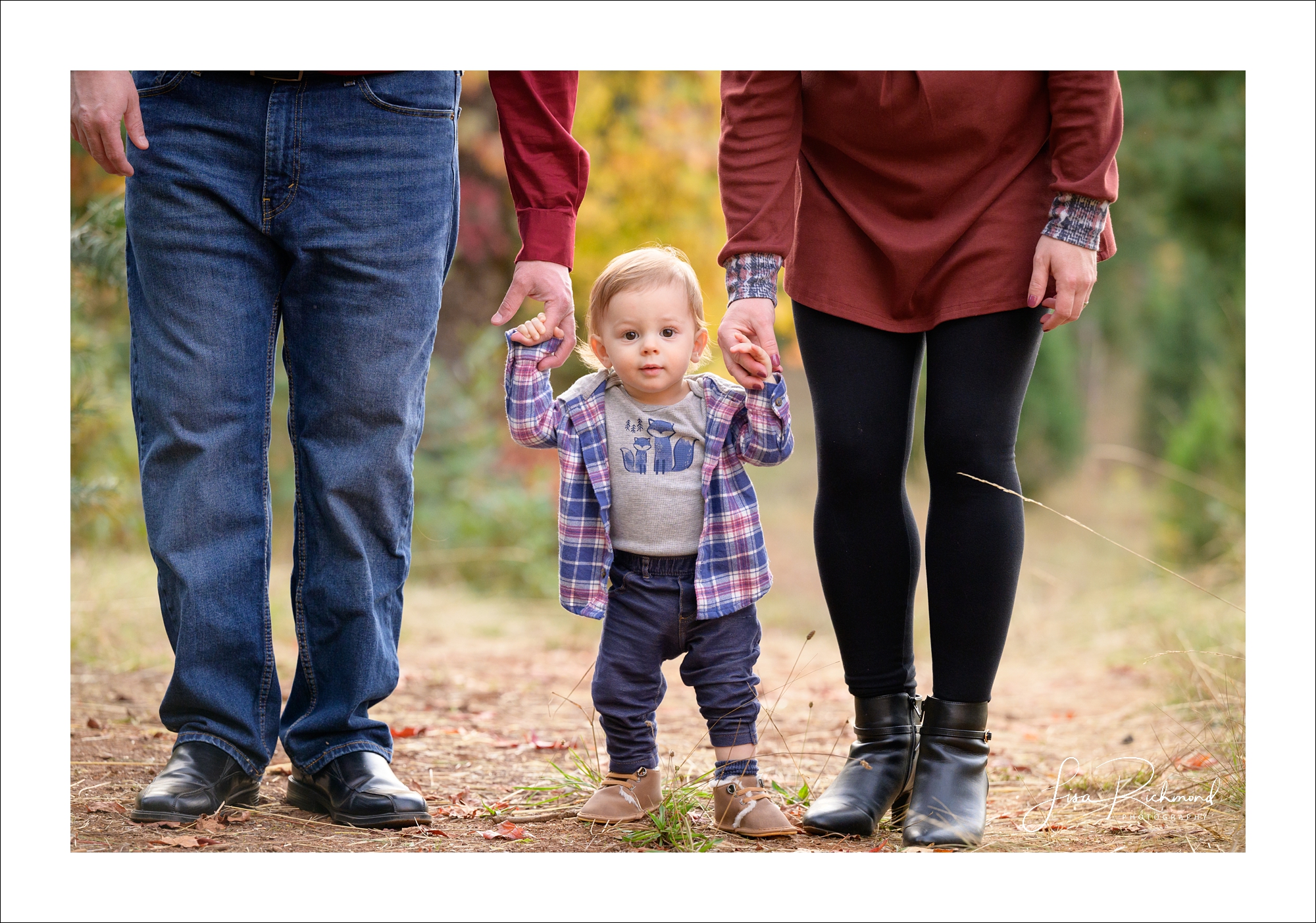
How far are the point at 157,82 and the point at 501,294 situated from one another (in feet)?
16.6

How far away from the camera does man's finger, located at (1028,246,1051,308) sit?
1710 millimetres

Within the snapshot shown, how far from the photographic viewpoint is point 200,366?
1.81m

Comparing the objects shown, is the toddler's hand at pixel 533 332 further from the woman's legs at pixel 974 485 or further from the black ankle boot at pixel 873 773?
the black ankle boot at pixel 873 773

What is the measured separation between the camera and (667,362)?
1.88 meters

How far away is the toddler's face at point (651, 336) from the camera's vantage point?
6.16ft

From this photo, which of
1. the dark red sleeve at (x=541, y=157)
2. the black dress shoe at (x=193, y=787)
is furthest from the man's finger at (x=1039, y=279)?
the black dress shoe at (x=193, y=787)

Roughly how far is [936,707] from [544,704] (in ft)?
5.19

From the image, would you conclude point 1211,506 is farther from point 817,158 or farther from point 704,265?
point 817,158

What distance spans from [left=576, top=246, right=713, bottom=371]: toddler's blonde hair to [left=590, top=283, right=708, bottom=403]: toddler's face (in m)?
0.01

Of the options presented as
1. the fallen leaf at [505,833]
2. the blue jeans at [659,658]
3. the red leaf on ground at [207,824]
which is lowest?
the fallen leaf at [505,833]

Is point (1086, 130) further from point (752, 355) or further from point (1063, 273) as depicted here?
point (752, 355)

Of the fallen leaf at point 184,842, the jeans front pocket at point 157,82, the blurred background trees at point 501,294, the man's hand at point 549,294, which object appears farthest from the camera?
the blurred background trees at point 501,294

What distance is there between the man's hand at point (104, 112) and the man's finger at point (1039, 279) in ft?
4.72

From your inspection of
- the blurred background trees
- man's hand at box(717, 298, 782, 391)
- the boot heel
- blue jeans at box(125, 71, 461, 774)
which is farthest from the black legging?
the blurred background trees
